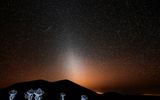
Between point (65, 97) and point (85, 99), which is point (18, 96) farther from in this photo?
point (85, 99)

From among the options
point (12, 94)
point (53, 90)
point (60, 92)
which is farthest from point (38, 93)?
point (12, 94)

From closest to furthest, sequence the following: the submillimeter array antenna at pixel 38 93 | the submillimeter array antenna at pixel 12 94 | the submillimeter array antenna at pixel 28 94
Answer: the submillimeter array antenna at pixel 38 93 → the submillimeter array antenna at pixel 28 94 → the submillimeter array antenna at pixel 12 94

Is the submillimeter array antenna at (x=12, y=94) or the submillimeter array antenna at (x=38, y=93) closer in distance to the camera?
the submillimeter array antenna at (x=38, y=93)

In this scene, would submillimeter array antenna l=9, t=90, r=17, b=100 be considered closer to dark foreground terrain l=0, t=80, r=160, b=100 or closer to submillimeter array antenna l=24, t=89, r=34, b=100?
dark foreground terrain l=0, t=80, r=160, b=100

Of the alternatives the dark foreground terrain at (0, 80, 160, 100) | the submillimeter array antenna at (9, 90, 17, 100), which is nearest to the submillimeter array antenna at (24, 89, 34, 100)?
the dark foreground terrain at (0, 80, 160, 100)

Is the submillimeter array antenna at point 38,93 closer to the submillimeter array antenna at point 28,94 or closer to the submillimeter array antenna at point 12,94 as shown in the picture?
the submillimeter array antenna at point 28,94

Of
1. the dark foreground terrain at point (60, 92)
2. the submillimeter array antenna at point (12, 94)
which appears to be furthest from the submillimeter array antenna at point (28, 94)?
the submillimeter array antenna at point (12, 94)

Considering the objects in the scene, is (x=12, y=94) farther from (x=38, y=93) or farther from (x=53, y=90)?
(x=53, y=90)

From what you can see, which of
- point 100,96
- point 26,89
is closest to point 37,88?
point 26,89
